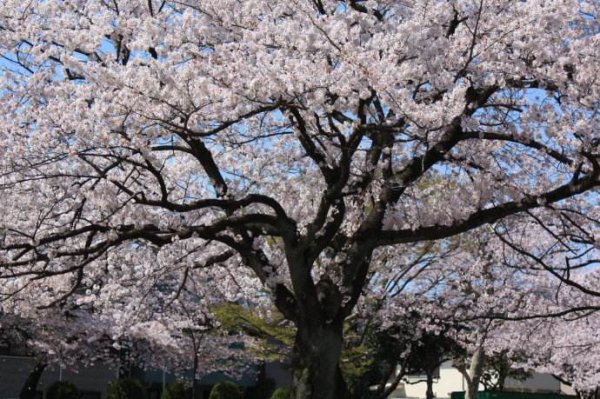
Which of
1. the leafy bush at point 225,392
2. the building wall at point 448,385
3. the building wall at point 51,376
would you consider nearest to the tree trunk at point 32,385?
the building wall at point 51,376

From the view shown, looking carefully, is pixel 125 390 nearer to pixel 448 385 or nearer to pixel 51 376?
pixel 51 376

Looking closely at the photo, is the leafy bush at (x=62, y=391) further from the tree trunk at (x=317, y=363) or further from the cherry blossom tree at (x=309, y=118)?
the tree trunk at (x=317, y=363)

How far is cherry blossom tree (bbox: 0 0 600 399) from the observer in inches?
294

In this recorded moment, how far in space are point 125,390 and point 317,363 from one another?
62.6 feet

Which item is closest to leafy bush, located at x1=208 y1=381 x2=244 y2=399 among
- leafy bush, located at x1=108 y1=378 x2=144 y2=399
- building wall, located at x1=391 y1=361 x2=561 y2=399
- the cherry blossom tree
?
leafy bush, located at x1=108 y1=378 x2=144 y2=399

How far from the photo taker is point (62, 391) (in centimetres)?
2528

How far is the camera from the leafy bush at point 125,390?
25.9m

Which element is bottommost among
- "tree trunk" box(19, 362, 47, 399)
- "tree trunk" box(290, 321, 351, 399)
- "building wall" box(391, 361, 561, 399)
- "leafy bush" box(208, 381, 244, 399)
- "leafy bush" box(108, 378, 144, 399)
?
"tree trunk" box(290, 321, 351, 399)

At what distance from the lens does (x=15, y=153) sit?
798 centimetres

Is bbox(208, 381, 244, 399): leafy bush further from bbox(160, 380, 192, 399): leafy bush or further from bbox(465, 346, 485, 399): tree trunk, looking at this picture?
bbox(465, 346, 485, 399): tree trunk

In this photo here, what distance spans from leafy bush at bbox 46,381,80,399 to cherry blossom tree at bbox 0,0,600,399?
15793mm

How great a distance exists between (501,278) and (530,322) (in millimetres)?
1449

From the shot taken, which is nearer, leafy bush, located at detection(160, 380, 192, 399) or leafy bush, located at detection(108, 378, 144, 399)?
leafy bush, located at detection(108, 378, 144, 399)

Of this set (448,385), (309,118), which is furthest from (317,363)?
(448,385)
